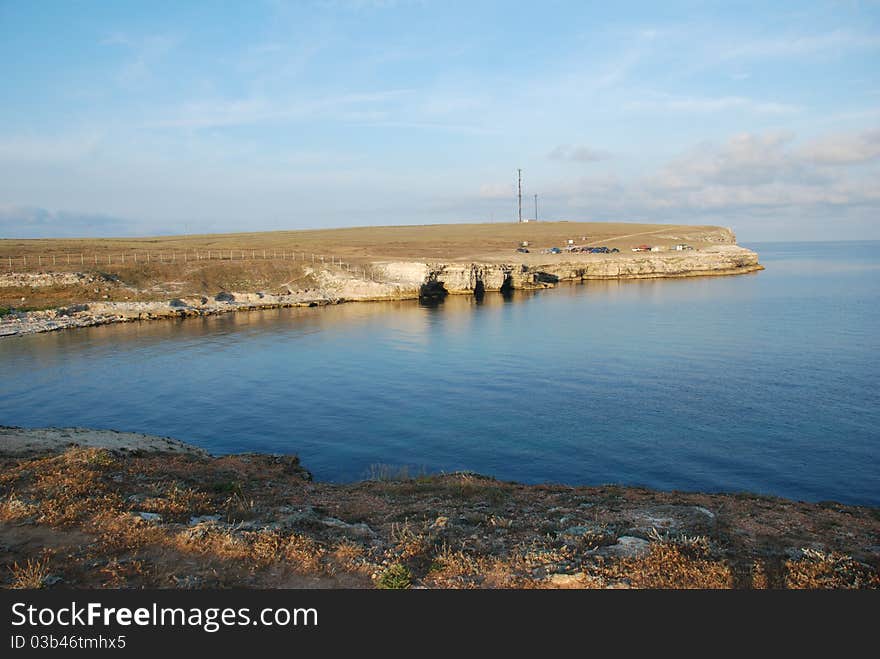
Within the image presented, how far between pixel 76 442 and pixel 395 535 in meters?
15.3

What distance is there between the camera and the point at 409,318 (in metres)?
64.5

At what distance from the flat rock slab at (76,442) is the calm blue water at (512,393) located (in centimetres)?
284

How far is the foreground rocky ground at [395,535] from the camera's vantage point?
9781mm

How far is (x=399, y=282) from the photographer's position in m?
85.4

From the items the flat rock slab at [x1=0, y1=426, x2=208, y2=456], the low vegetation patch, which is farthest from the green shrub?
the flat rock slab at [x1=0, y1=426, x2=208, y2=456]

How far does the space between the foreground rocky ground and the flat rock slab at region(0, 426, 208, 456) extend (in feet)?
12.6

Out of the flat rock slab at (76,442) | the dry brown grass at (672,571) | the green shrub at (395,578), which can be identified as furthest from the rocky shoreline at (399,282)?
the dry brown grass at (672,571)

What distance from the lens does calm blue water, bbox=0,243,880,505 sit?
22609 mm

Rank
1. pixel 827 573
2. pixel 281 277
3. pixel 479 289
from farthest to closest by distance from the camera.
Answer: pixel 479 289 → pixel 281 277 → pixel 827 573

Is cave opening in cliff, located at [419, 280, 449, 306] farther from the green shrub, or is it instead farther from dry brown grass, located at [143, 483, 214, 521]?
the green shrub

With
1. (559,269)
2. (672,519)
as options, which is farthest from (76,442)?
(559,269)

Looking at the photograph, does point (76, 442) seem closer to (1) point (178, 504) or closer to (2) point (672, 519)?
(1) point (178, 504)

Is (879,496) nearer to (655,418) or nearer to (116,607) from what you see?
(655,418)

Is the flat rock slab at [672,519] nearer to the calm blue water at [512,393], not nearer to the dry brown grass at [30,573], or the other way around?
the calm blue water at [512,393]
